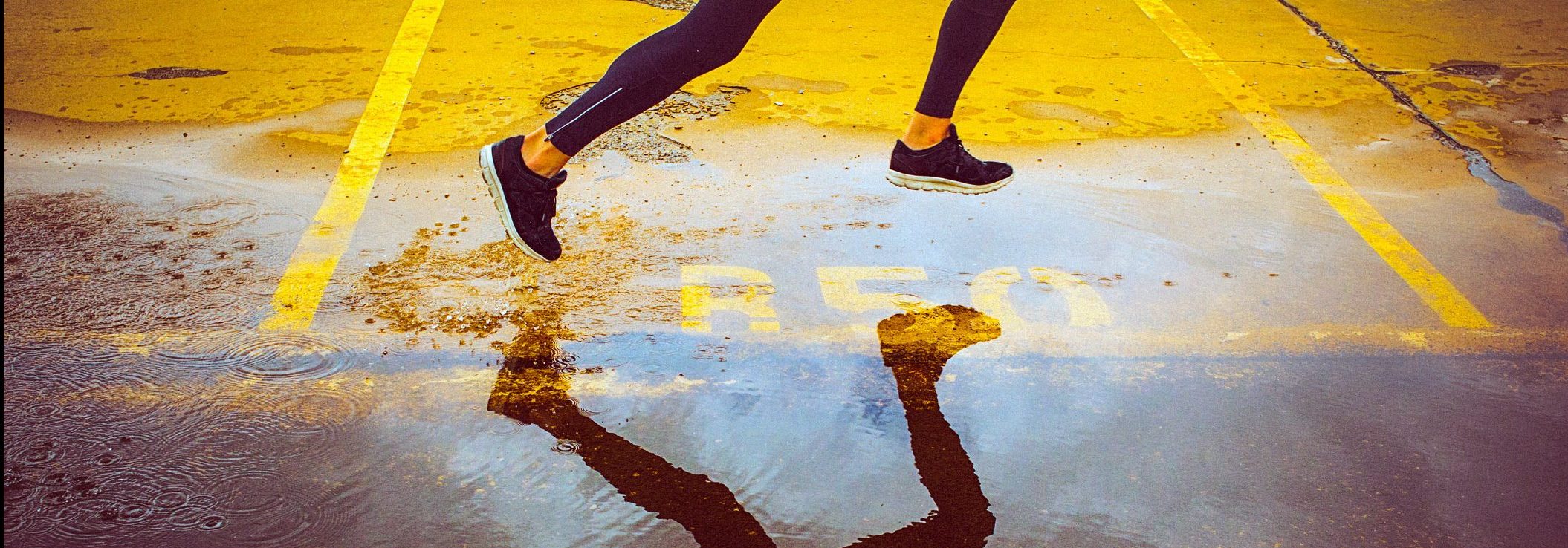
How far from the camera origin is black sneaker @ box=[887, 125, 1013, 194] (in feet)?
10.5

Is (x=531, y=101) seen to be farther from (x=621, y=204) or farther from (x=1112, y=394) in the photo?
(x=1112, y=394)

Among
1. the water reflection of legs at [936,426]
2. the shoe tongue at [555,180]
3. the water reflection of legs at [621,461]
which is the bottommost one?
the water reflection of legs at [936,426]

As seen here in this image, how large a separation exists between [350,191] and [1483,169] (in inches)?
166

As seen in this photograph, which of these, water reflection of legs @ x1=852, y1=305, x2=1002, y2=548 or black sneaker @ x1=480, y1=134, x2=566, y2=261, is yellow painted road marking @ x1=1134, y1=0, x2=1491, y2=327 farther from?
black sneaker @ x1=480, y1=134, x2=566, y2=261

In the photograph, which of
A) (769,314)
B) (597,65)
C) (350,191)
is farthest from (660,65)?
(597,65)

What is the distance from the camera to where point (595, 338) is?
2.84 meters

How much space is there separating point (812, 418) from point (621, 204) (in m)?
1.34

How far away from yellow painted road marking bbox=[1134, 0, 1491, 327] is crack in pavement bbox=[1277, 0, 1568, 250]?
556 millimetres

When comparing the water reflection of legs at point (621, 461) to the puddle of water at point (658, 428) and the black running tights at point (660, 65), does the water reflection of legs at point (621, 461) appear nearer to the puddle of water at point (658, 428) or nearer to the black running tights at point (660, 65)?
the puddle of water at point (658, 428)

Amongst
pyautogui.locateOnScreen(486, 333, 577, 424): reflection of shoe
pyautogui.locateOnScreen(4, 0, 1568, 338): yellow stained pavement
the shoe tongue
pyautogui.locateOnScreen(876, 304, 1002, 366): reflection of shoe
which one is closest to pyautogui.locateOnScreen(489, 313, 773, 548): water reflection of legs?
pyautogui.locateOnScreen(486, 333, 577, 424): reflection of shoe

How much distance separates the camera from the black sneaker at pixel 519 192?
2.73 m

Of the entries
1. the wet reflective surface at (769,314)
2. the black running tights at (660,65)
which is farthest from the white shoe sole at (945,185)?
the black running tights at (660,65)

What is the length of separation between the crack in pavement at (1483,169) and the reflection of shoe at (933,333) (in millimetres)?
A: 2178

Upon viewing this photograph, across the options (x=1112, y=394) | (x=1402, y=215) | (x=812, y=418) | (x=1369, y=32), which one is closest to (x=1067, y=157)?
(x=1402, y=215)
